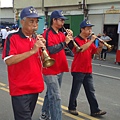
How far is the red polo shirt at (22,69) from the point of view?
3088 millimetres

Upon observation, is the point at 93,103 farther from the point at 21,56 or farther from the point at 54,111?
the point at 21,56

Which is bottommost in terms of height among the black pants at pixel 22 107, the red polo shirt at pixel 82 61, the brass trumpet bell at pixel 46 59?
the black pants at pixel 22 107

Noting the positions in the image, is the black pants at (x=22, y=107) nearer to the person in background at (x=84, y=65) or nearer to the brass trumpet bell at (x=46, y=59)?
the brass trumpet bell at (x=46, y=59)

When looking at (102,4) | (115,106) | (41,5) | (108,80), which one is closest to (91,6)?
(102,4)

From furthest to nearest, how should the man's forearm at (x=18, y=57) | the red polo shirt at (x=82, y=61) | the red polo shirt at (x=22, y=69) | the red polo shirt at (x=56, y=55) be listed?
1. the red polo shirt at (x=82, y=61)
2. the red polo shirt at (x=56, y=55)
3. the red polo shirt at (x=22, y=69)
4. the man's forearm at (x=18, y=57)

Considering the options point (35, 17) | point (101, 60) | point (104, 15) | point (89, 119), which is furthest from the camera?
point (104, 15)

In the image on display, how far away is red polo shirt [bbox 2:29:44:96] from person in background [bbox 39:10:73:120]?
944mm

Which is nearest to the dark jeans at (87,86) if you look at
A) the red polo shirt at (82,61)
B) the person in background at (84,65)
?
the person in background at (84,65)

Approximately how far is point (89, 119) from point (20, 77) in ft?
7.46

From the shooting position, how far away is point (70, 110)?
521 cm

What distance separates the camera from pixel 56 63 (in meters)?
4.26

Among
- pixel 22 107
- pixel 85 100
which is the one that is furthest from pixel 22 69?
pixel 85 100

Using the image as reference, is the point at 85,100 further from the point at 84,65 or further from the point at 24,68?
the point at 24,68

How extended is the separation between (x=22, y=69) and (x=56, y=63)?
120 centimetres
